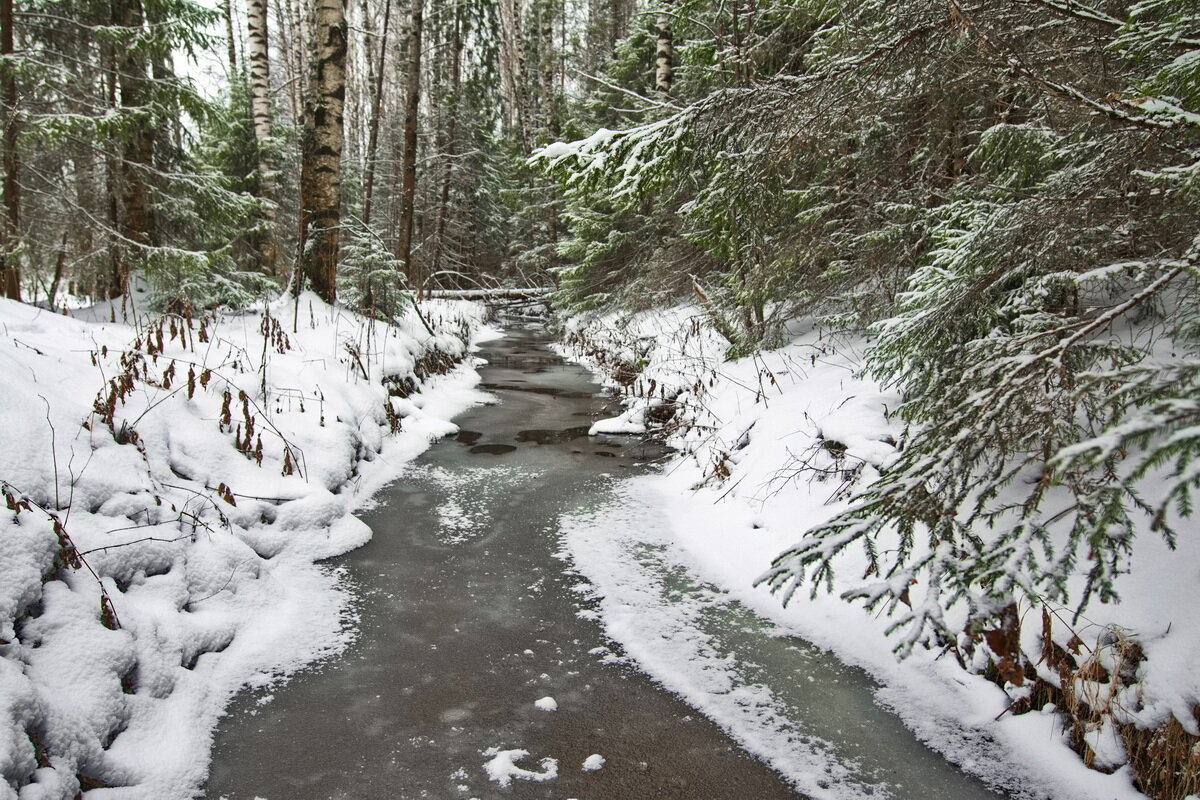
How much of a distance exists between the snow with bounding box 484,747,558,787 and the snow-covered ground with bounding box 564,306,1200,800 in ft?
2.85

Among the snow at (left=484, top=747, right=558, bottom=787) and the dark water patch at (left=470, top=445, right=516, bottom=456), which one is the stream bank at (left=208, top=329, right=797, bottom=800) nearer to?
the snow at (left=484, top=747, right=558, bottom=787)

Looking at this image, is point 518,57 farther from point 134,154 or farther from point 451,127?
point 134,154

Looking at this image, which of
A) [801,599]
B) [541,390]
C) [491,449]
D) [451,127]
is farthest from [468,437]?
[451,127]

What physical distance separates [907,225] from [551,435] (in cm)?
501

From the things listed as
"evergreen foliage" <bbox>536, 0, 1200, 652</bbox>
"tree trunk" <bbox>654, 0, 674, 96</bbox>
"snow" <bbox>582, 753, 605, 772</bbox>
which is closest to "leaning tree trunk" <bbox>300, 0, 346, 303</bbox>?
"evergreen foliage" <bbox>536, 0, 1200, 652</bbox>

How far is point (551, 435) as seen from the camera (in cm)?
848

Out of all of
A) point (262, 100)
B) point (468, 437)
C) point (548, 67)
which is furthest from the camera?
point (548, 67)

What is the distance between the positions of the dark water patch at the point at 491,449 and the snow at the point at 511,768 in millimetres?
4901

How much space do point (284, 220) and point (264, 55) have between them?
24.5 ft

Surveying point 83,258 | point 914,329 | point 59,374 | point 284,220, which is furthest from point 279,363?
point 284,220

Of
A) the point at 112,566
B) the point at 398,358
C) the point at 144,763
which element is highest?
the point at 398,358

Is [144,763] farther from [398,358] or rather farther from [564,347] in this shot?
[564,347]

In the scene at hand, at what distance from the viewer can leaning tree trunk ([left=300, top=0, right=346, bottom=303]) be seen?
A: 8570 millimetres

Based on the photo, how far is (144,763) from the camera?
2551 mm
